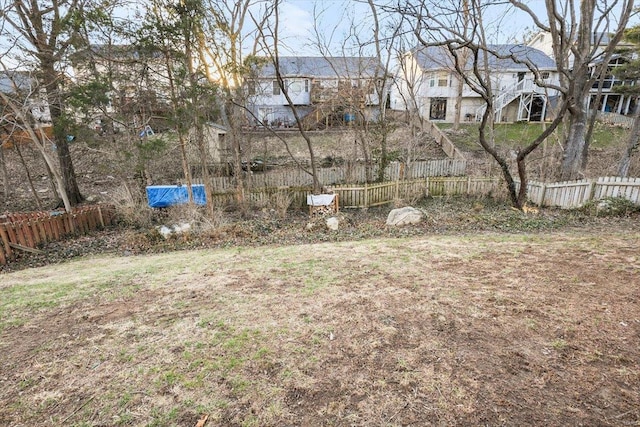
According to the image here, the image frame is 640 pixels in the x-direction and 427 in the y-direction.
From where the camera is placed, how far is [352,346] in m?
2.96

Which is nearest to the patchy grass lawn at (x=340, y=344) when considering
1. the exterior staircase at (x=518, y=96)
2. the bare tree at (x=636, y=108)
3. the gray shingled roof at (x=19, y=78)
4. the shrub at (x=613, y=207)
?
the shrub at (x=613, y=207)

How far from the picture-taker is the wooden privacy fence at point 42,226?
23.2 ft

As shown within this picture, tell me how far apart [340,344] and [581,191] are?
29.1 ft

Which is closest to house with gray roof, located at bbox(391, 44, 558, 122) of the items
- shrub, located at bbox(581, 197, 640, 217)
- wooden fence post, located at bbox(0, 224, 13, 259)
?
shrub, located at bbox(581, 197, 640, 217)

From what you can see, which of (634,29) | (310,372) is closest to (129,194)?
(310,372)

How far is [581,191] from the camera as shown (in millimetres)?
8375

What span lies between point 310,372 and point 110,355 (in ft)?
6.45

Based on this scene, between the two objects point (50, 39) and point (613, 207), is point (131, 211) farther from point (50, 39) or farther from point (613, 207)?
point (613, 207)

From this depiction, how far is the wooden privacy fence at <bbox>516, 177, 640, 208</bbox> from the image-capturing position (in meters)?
Answer: 7.55

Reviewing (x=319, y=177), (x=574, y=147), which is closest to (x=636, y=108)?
(x=574, y=147)

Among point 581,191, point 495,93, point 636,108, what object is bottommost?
point 581,191

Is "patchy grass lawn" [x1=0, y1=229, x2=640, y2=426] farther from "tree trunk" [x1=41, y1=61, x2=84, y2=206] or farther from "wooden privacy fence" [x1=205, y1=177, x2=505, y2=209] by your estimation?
"wooden privacy fence" [x1=205, y1=177, x2=505, y2=209]

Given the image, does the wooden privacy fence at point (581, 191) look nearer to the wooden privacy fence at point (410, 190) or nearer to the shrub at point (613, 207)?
the shrub at point (613, 207)

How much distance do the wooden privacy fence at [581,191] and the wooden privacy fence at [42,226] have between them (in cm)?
1344
